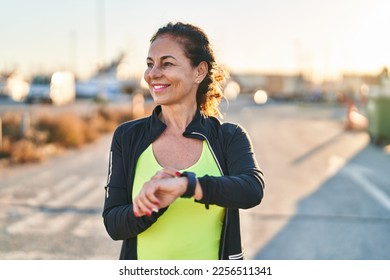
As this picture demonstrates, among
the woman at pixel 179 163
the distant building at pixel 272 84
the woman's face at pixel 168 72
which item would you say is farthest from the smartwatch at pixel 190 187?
the distant building at pixel 272 84

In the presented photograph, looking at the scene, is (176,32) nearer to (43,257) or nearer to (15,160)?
(43,257)

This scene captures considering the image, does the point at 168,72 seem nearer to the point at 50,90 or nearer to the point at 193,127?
the point at 193,127

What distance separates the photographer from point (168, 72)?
7.18 feet

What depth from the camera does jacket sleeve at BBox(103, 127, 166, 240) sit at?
199 centimetres

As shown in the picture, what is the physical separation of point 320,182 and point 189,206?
25.8 feet

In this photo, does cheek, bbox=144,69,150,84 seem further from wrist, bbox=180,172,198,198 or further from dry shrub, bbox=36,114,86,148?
dry shrub, bbox=36,114,86,148

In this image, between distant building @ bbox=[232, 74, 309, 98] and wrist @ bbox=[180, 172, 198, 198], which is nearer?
wrist @ bbox=[180, 172, 198, 198]

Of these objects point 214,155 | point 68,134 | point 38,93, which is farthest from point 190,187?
point 38,93

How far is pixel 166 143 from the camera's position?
7.12 ft

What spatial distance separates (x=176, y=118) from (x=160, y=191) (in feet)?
1.68

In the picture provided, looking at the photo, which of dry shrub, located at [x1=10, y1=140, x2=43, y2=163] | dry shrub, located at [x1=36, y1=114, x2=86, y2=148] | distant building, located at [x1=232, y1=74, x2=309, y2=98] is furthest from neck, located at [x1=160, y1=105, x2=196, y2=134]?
distant building, located at [x1=232, y1=74, x2=309, y2=98]

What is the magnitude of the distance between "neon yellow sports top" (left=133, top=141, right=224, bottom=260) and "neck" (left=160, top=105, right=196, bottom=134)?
145 mm

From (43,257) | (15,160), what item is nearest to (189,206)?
(43,257)

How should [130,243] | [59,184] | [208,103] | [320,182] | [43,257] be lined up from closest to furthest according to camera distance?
1. [130,243]
2. [208,103]
3. [43,257]
4. [59,184]
5. [320,182]
